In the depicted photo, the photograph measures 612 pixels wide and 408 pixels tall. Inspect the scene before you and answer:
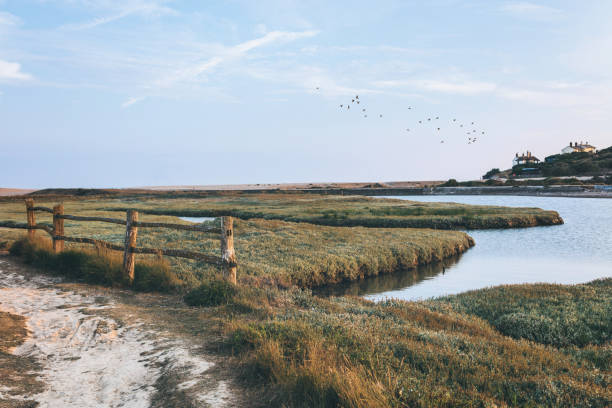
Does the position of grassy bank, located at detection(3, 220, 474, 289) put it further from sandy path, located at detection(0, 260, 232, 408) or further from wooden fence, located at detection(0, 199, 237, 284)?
sandy path, located at detection(0, 260, 232, 408)

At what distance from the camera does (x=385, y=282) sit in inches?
867

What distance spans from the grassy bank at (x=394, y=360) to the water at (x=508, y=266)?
7.84m

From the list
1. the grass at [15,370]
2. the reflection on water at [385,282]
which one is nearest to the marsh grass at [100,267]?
the grass at [15,370]

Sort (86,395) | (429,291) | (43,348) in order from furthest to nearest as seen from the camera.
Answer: (429,291) → (43,348) → (86,395)

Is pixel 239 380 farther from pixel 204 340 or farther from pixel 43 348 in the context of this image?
pixel 43 348

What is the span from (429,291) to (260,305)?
41.1ft

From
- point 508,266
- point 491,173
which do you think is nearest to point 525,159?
point 491,173

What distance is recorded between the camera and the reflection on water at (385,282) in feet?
64.8

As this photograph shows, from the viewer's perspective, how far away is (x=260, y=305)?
10.4 metres

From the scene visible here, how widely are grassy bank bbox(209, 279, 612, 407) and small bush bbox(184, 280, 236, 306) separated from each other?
14.4 inches

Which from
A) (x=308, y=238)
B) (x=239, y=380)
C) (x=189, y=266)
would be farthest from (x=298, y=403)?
(x=308, y=238)

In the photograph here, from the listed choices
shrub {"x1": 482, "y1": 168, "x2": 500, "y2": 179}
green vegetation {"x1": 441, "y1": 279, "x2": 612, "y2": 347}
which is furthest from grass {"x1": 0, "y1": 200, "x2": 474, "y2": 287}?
shrub {"x1": 482, "y1": 168, "x2": 500, "y2": 179}

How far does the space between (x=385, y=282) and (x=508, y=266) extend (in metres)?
10.9

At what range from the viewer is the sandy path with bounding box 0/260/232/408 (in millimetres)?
5926
